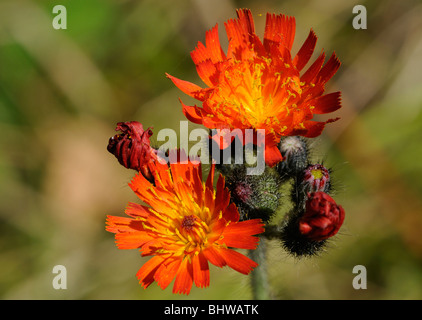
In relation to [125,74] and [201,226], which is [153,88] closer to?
[125,74]

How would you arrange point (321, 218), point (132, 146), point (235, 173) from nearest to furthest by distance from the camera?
1. point (321, 218)
2. point (132, 146)
3. point (235, 173)

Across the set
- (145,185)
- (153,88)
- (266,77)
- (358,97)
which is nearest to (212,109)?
(266,77)

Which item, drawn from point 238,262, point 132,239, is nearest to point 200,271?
point 238,262

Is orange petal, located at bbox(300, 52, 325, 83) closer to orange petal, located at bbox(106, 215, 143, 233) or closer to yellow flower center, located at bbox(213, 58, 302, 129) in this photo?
yellow flower center, located at bbox(213, 58, 302, 129)

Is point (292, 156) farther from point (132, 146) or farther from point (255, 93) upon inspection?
point (132, 146)

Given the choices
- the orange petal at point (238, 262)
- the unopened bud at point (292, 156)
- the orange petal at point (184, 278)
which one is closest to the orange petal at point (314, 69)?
the unopened bud at point (292, 156)

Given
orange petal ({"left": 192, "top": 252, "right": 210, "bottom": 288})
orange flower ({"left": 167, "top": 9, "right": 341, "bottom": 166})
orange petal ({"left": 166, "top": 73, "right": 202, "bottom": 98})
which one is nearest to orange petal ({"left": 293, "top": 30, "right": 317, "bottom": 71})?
orange flower ({"left": 167, "top": 9, "right": 341, "bottom": 166})
